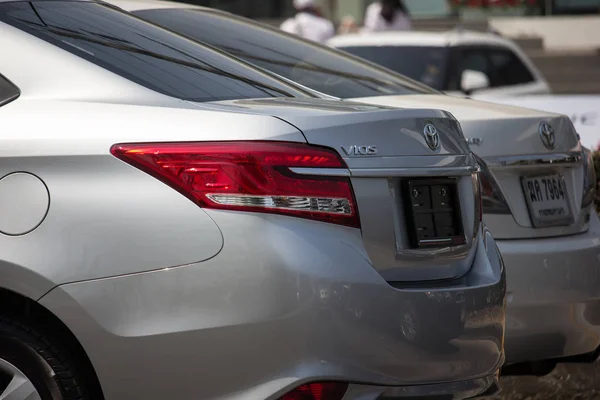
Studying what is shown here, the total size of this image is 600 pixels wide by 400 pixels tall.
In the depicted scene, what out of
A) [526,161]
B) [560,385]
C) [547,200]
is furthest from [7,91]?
[560,385]

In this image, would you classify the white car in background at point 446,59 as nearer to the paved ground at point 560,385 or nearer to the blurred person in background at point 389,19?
the blurred person in background at point 389,19

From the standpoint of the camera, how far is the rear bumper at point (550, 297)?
480cm

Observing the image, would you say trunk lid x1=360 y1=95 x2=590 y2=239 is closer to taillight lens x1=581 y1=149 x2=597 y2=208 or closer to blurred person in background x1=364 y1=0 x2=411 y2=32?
taillight lens x1=581 y1=149 x2=597 y2=208

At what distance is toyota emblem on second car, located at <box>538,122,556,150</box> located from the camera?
5020 millimetres

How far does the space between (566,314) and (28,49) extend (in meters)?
2.26

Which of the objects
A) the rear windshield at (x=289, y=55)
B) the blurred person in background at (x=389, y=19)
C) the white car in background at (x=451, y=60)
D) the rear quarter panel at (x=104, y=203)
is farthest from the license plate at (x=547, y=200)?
the blurred person in background at (x=389, y=19)

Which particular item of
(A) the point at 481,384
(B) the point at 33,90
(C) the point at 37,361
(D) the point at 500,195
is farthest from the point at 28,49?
(D) the point at 500,195

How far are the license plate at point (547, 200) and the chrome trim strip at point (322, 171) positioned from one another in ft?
5.56

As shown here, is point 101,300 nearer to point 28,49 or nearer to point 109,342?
point 109,342

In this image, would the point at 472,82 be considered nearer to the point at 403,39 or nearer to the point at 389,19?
the point at 403,39

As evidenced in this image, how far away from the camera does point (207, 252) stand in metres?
3.32

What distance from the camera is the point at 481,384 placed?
3738 mm

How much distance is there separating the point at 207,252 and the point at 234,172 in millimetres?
218

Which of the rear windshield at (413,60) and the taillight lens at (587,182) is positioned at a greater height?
the rear windshield at (413,60)
